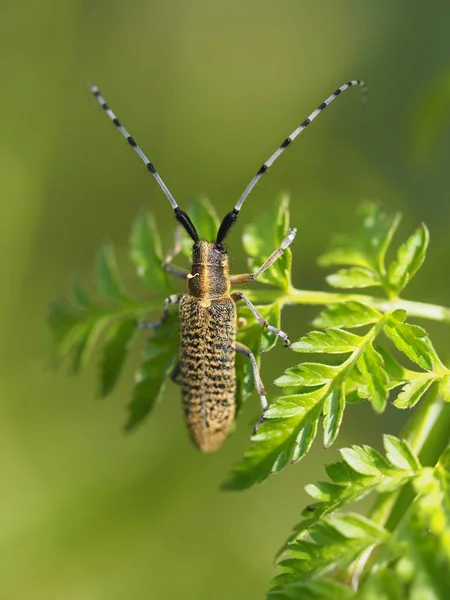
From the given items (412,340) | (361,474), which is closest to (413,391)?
(412,340)

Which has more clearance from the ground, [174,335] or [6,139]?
[6,139]

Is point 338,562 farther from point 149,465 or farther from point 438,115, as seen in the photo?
point 149,465

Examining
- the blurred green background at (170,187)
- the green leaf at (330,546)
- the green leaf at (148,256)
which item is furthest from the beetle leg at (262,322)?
the blurred green background at (170,187)

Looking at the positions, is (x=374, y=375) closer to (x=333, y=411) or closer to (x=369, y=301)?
(x=333, y=411)

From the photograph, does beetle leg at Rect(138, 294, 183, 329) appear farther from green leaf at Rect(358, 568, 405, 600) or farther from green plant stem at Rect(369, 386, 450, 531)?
green leaf at Rect(358, 568, 405, 600)

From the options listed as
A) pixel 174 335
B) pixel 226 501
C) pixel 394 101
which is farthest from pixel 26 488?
pixel 394 101
